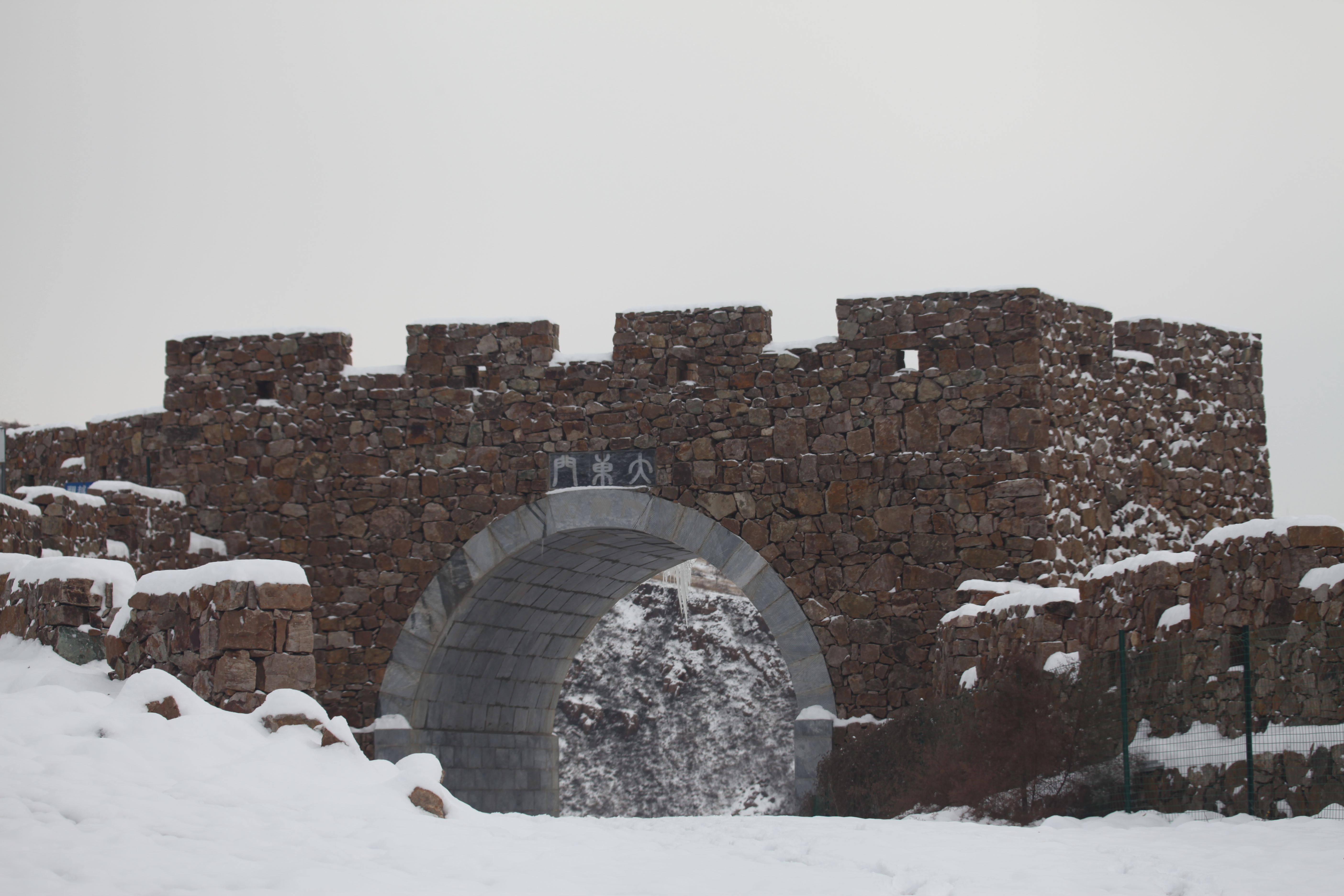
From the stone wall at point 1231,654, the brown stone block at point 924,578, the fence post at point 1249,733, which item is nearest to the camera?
the stone wall at point 1231,654

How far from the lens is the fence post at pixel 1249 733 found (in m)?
8.15

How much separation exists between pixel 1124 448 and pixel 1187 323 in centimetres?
164

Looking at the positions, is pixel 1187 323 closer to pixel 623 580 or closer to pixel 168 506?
pixel 623 580

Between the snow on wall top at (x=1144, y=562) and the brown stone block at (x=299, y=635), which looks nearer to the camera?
the brown stone block at (x=299, y=635)

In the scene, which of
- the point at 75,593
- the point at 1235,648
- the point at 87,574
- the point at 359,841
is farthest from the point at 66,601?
the point at 1235,648

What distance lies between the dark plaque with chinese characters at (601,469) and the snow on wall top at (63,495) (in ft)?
13.4

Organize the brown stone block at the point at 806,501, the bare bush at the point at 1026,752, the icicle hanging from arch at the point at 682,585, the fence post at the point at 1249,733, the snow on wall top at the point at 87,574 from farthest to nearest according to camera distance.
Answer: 1. the icicle hanging from arch at the point at 682,585
2. the brown stone block at the point at 806,501
3. the bare bush at the point at 1026,752
4. the snow on wall top at the point at 87,574
5. the fence post at the point at 1249,733

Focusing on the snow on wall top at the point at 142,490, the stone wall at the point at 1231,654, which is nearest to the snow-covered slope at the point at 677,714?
the snow on wall top at the point at 142,490

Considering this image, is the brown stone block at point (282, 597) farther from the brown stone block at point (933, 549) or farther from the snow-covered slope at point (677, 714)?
the snow-covered slope at point (677, 714)

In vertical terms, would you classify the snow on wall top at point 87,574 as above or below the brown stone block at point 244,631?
above

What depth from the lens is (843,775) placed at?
13062 millimetres

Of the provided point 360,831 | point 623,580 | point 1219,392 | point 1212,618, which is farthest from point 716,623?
point 360,831

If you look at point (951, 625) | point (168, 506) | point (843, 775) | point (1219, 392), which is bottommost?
point (843, 775)

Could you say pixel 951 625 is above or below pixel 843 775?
above
